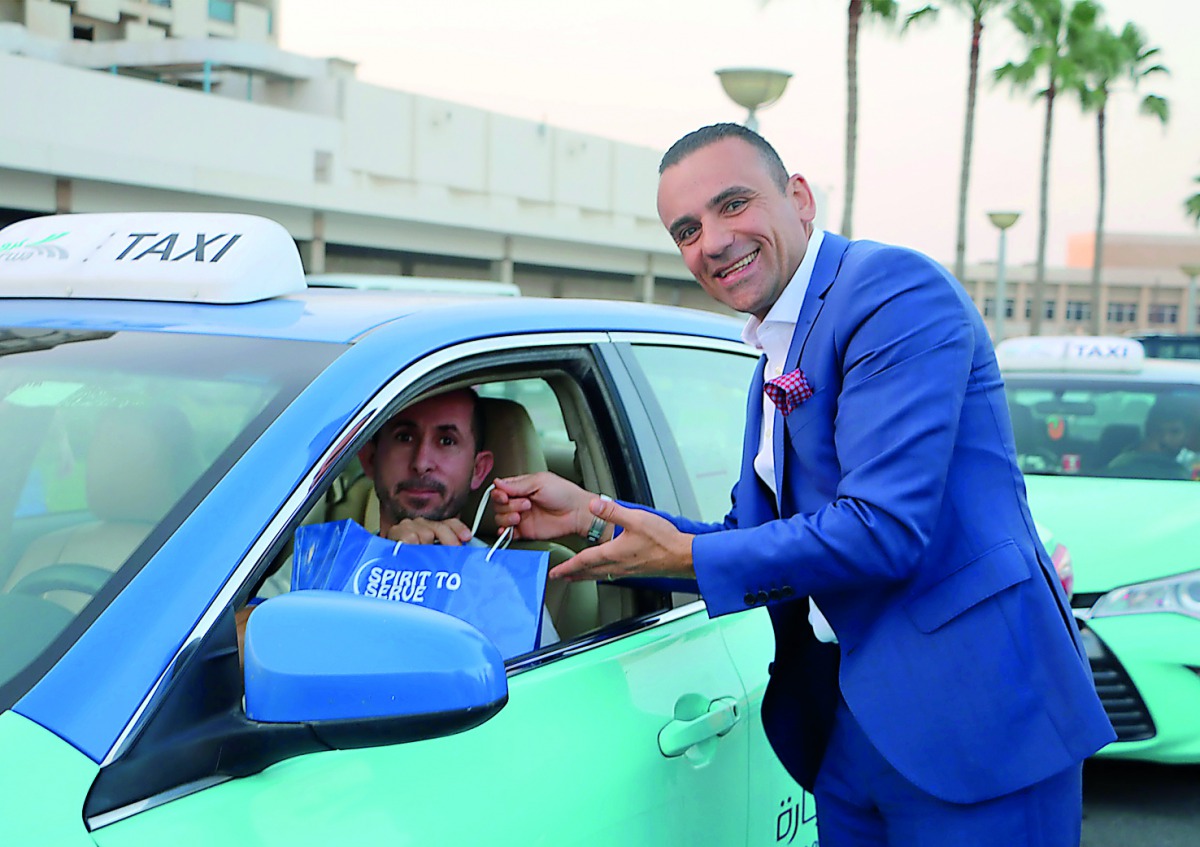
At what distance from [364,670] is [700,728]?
919 mm

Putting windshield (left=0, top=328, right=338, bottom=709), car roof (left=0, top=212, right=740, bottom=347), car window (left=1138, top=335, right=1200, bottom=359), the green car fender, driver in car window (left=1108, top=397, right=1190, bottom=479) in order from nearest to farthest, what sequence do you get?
the green car fender
windshield (left=0, top=328, right=338, bottom=709)
car roof (left=0, top=212, right=740, bottom=347)
driver in car window (left=1108, top=397, right=1190, bottom=479)
car window (left=1138, top=335, right=1200, bottom=359)

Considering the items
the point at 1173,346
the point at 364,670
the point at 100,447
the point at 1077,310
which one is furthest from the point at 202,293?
the point at 1077,310

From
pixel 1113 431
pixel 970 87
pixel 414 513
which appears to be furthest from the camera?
pixel 970 87

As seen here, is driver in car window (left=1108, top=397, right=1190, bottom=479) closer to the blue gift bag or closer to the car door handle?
the car door handle

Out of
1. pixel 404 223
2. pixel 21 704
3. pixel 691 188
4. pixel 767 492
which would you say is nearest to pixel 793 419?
pixel 767 492

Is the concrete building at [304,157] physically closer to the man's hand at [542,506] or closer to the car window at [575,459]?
the car window at [575,459]

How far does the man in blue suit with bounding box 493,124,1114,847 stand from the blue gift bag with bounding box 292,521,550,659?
101 mm

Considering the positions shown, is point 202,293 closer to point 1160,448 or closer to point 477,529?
point 477,529

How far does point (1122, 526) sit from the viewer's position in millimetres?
5188

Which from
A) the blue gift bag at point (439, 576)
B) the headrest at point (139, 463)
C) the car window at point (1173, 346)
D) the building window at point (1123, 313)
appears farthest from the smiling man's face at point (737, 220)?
the building window at point (1123, 313)

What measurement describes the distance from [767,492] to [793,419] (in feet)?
0.82

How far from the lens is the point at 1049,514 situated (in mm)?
5375

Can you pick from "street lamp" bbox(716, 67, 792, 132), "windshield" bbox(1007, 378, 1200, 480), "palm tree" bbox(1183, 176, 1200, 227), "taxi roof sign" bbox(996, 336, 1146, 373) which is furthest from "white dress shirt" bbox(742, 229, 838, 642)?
"palm tree" bbox(1183, 176, 1200, 227)

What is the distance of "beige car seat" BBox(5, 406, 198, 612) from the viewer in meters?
1.77
